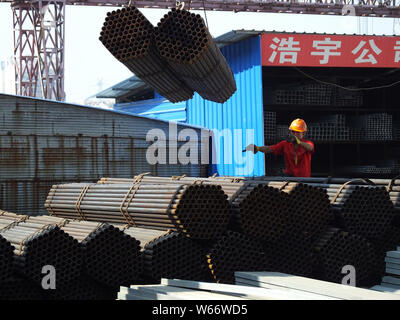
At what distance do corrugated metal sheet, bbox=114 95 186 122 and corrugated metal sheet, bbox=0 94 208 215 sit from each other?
2.96 m

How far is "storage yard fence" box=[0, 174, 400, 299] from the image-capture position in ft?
21.6

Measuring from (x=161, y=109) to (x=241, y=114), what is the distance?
586 centimetres

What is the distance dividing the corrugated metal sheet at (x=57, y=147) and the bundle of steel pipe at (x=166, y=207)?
7.59m

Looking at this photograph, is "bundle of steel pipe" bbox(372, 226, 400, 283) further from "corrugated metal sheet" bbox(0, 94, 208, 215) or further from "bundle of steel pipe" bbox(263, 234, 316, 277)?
"corrugated metal sheet" bbox(0, 94, 208, 215)

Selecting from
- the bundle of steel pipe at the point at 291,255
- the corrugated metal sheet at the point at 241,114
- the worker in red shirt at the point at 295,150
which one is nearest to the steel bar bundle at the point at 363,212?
the bundle of steel pipe at the point at 291,255

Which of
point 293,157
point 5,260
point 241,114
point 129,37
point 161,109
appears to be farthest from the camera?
point 161,109

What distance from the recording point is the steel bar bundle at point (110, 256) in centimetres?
673

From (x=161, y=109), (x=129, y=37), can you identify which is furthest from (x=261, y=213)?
(x=161, y=109)

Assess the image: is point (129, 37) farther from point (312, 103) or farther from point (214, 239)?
point (312, 103)

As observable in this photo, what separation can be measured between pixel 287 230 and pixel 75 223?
9.14 ft

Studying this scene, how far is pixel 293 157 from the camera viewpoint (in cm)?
943

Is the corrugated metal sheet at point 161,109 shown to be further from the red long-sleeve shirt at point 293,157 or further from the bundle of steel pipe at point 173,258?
the bundle of steel pipe at point 173,258

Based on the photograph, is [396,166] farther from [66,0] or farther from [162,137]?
[66,0]

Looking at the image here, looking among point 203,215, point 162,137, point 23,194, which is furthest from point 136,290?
point 162,137
